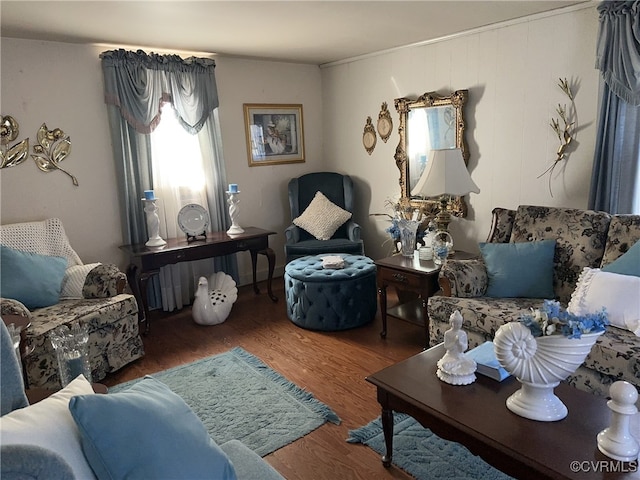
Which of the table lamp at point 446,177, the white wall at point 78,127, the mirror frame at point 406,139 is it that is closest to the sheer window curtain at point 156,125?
the white wall at point 78,127

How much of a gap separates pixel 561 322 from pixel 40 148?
3.84 meters

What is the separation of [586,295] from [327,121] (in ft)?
11.8

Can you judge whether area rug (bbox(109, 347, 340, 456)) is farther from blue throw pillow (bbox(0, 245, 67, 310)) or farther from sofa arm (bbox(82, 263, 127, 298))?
blue throw pillow (bbox(0, 245, 67, 310))

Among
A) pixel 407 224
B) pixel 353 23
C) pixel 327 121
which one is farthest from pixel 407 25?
pixel 327 121

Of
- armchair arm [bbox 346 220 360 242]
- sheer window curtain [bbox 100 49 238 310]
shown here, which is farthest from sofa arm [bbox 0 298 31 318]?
armchair arm [bbox 346 220 360 242]

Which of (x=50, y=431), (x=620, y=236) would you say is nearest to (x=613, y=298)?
(x=620, y=236)

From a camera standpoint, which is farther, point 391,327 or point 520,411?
point 391,327

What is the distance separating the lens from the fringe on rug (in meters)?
2.60

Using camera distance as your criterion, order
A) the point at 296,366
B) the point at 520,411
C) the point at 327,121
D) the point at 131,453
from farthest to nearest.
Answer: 1. the point at 327,121
2. the point at 296,366
3. the point at 520,411
4. the point at 131,453

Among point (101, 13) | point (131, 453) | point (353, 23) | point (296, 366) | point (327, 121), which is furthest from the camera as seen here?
point (327, 121)

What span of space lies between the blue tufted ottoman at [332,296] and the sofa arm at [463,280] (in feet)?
2.69

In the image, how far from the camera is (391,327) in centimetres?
377

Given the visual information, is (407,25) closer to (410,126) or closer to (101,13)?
(410,126)

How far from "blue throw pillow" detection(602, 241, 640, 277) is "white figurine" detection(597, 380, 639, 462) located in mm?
1253
